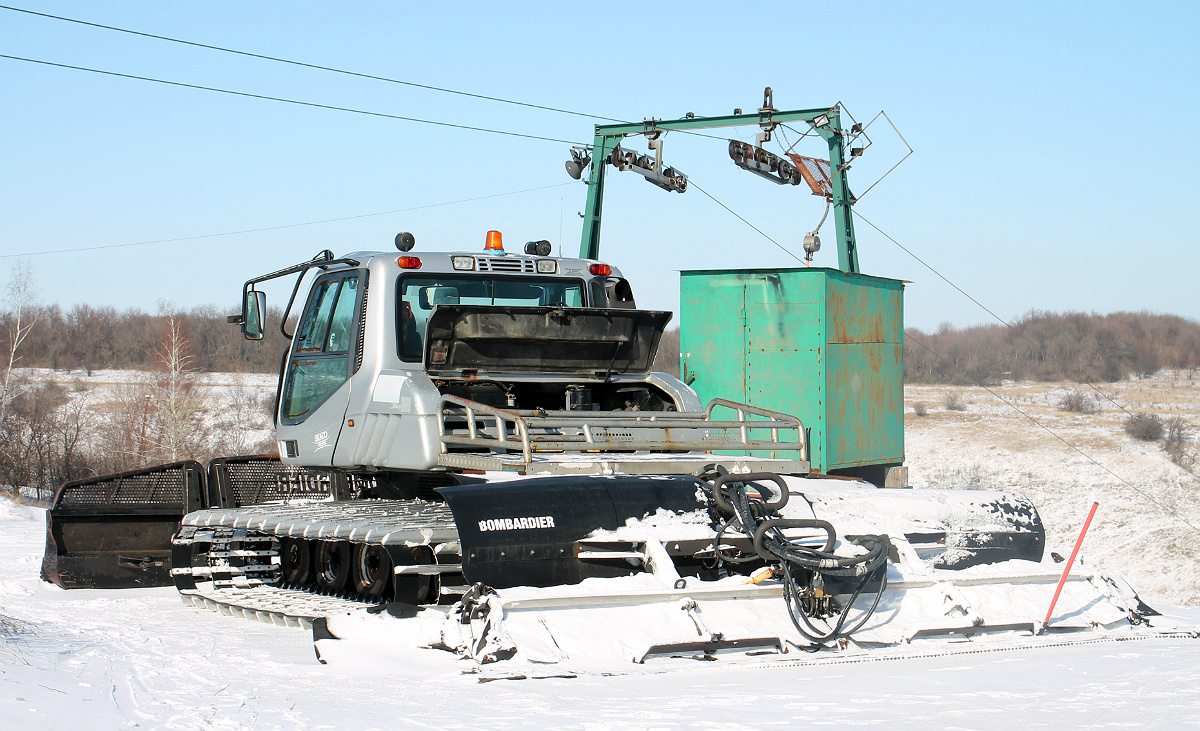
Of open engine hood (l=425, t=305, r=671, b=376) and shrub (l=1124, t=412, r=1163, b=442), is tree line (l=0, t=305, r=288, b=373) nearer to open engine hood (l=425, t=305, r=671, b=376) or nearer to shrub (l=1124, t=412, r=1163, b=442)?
shrub (l=1124, t=412, r=1163, b=442)

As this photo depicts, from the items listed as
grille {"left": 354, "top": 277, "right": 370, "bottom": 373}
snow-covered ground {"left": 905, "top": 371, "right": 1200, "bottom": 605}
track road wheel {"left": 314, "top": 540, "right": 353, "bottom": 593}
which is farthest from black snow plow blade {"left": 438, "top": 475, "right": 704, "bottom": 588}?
snow-covered ground {"left": 905, "top": 371, "right": 1200, "bottom": 605}

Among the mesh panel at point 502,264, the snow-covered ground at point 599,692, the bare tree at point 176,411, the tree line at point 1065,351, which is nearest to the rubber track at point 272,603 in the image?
A: the snow-covered ground at point 599,692

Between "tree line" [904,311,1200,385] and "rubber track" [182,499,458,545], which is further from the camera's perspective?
"tree line" [904,311,1200,385]

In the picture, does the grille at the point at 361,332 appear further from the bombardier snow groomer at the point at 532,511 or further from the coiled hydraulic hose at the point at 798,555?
the coiled hydraulic hose at the point at 798,555

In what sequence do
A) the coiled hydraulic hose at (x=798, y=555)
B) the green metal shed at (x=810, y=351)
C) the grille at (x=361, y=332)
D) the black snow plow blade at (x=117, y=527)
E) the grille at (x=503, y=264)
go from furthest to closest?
the green metal shed at (x=810, y=351)
the black snow plow blade at (x=117, y=527)
the grille at (x=503, y=264)
the grille at (x=361, y=332)
the coiled hydraulic hose at (x=798, y=555)

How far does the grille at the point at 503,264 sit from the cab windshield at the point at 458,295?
71 mm

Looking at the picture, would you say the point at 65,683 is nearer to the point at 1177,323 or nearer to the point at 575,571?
the point at 575,571

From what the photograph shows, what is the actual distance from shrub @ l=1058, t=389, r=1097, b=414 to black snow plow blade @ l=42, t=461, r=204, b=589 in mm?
43038

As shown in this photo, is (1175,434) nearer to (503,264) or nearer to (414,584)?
(503,264)

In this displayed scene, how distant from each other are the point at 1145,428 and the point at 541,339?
3721 cm

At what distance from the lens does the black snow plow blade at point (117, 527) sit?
9.81 meters

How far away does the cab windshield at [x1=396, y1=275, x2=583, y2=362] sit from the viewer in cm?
774

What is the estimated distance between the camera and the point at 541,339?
7809 millimetres

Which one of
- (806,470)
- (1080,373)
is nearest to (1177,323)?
(1080,373)
